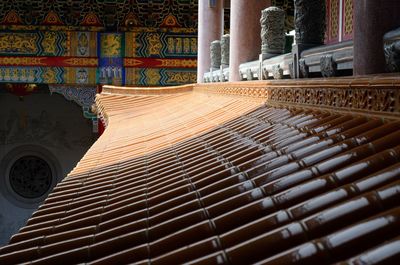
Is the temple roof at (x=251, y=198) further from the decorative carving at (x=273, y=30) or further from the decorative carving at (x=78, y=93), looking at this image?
the decorative carving at (x=78, y=93)

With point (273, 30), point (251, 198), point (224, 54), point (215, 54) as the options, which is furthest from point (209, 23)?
point (251, 198)

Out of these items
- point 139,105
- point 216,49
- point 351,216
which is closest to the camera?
point 351,216

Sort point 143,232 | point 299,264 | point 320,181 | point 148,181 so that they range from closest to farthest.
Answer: point 299,264, point 320,181, point 143,232, point 148,181

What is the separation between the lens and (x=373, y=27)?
12.1ft

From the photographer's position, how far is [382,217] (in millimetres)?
1712

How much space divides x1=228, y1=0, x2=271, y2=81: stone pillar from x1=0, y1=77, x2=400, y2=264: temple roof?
338 centimetres

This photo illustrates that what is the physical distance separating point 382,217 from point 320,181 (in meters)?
0.53

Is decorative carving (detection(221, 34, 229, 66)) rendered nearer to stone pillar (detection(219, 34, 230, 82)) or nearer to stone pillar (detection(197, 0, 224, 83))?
A: stone pillar (detection(219, 34, 230, 82))

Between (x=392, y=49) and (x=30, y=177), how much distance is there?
1423cm

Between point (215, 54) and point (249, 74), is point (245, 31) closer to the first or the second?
point (249, 74)

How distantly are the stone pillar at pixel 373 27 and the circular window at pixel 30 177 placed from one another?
45.2 feet

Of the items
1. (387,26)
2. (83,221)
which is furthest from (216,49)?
(83,221)

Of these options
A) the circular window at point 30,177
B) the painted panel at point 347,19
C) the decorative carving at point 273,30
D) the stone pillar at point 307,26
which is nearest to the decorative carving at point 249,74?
the decorative carving at point 273,30

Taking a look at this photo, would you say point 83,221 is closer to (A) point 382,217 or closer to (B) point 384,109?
(B) point 384,109
